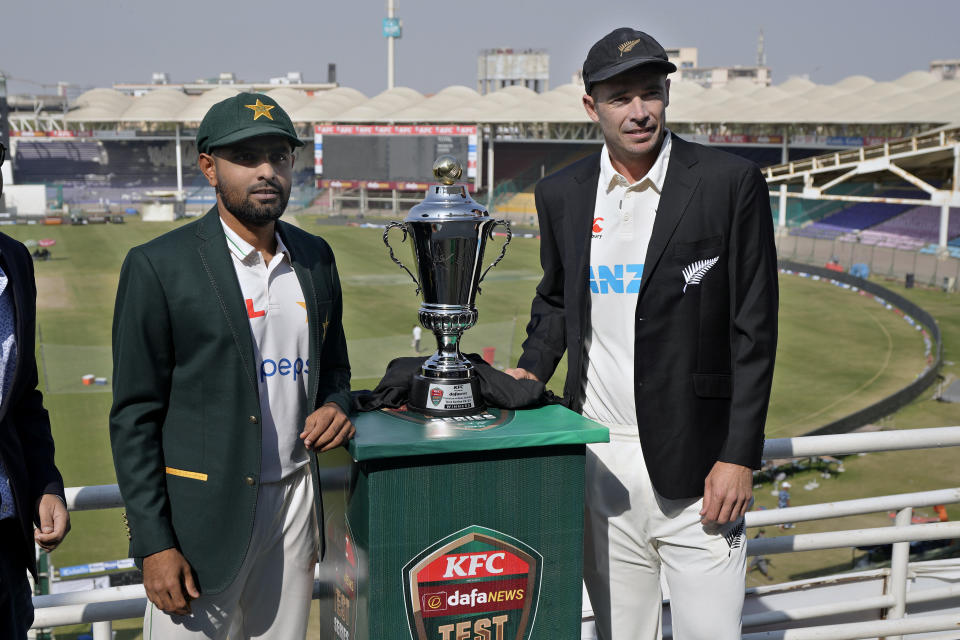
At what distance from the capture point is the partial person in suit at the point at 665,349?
2260mm

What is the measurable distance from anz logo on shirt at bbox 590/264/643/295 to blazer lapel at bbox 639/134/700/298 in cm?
5

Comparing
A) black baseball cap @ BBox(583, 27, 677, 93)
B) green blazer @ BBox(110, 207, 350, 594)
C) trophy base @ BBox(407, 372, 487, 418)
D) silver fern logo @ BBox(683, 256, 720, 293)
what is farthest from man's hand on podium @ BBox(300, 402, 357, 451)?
black baseball cap @ BBox(583, 27, 677, 93)

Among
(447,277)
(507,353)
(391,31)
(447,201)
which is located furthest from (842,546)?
(391,31)

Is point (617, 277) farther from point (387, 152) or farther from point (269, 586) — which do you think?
point (387, 152)

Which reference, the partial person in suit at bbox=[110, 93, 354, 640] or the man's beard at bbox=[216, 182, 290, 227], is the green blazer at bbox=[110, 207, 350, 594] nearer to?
the partial person in suit at bbox=[110, 93, 354, 640]

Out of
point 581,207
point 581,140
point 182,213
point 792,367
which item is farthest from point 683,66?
point 581,207

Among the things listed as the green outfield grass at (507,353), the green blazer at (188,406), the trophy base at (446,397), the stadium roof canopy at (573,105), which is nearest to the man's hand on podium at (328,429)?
the green blazer at (188,406)

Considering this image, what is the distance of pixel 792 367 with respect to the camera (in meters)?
21.0

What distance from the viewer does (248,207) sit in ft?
7.20

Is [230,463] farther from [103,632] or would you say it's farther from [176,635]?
[103,632]

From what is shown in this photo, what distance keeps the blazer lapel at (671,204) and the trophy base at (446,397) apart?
49cm

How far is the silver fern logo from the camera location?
228 centimetres

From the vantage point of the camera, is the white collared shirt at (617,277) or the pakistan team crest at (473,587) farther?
the white collared shirt at (617,277)

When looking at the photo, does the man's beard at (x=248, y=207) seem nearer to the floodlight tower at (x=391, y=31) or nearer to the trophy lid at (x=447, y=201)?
the trophy lid at (x=447, y=201)
